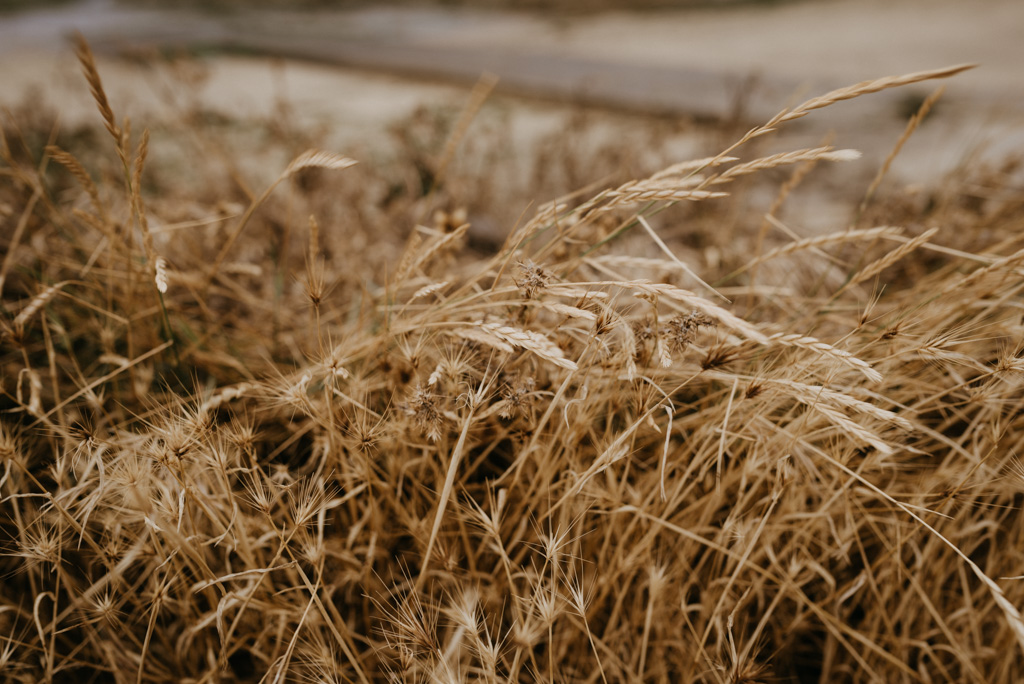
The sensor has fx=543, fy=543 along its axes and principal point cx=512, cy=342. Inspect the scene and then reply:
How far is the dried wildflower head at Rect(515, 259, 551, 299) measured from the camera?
902 millimetres

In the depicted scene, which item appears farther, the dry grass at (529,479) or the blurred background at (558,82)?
the blurred background at (558,82)

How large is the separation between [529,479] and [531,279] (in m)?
0.52

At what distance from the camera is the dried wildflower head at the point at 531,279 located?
902mm

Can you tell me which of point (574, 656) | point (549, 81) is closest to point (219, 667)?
point (574, 656)

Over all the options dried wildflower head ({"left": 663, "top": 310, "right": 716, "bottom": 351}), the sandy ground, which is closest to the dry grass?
dried wildflower head ({"left": 663, "top": 310, "right": 716, "bottom": 351})

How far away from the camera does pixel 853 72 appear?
4.40m

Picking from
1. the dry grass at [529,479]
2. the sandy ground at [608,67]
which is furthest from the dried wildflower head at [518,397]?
the sandy ground at [608,67]

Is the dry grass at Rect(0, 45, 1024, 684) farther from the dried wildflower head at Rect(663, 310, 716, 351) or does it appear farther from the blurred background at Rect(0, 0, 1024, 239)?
the blurred background at Rect(0, 0, 1024, 239)

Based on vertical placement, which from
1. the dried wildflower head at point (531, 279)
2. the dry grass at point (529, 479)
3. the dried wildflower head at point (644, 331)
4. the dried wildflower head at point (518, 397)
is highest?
the dried wildflower head at point (531, 279)

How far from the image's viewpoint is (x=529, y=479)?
4.00 feet

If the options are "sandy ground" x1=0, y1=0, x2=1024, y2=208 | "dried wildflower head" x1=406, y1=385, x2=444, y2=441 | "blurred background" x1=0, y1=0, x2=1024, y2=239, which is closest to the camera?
"dried wildflower head" x1=406, y1=385, x2=444, y2=441

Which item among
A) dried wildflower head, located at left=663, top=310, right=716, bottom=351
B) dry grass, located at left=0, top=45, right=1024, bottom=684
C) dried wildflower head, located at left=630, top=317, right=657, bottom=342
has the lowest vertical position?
dry grass, located at left=0, top=45, right=1024, bottom=684

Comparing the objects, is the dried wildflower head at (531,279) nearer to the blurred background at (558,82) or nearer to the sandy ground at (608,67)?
the blurred background at (558,82)

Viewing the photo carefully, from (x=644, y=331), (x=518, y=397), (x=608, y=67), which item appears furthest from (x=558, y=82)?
(x=518, y=397)
